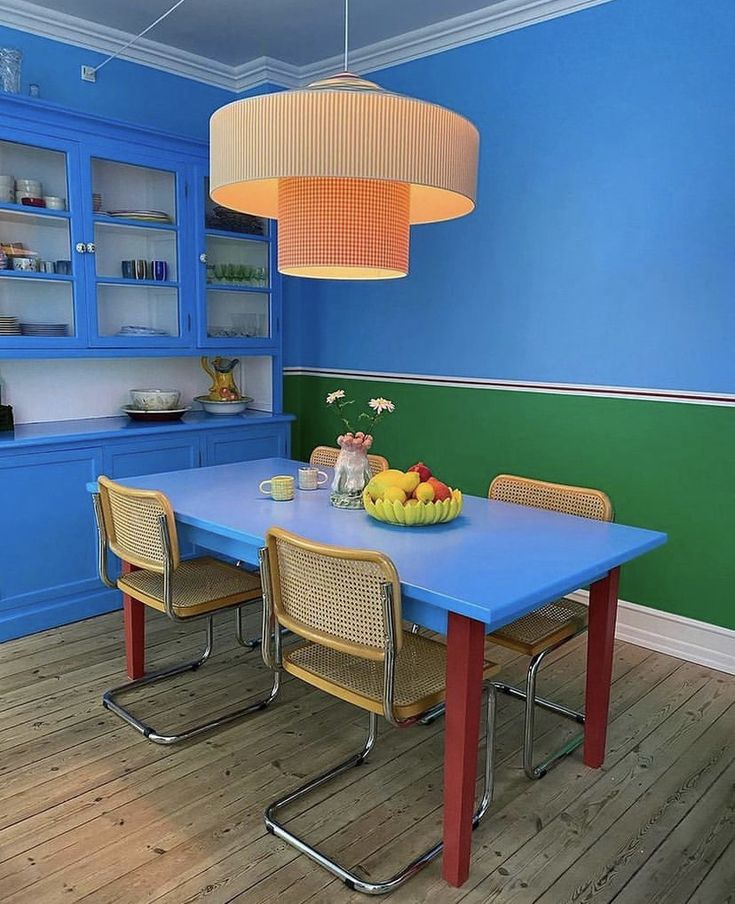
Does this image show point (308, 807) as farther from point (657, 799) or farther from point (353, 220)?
point (353, 220)

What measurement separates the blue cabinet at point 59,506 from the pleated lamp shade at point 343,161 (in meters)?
1.59

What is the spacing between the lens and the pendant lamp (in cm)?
161

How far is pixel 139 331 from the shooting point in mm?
3545

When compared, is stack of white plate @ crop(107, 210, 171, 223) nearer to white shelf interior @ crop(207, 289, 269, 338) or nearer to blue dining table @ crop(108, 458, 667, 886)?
white shelf interior @ crop(207, 289, 269, 338)

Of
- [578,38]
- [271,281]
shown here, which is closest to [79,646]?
[271,281]

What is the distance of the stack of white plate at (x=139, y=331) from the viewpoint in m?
3.49

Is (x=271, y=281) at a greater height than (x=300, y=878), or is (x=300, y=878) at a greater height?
(x=271, y=281)

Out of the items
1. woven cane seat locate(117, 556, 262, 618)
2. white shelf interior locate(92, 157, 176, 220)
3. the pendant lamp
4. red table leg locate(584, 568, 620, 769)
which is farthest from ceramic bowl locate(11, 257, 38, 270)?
red table leg locate(584, 568, 620, 769)

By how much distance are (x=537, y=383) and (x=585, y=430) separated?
0.31 m

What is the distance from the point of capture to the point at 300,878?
5.86ft

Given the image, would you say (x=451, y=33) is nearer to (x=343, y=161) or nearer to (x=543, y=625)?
(x=343, y=161)

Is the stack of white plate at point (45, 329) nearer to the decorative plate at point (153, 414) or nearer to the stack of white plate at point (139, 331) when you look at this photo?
the stack of white plate at point (139, 331)

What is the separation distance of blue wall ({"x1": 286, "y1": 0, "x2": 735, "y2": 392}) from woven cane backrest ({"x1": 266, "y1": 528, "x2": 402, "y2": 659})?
72.6 inches

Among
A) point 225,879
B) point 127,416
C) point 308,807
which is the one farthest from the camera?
point 127,416
